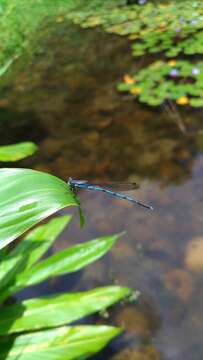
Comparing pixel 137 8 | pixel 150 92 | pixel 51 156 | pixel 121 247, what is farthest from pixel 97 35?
pixel 121 247

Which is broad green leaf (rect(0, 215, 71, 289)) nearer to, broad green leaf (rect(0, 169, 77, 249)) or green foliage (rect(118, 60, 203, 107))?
broad green leaf (rect(0, 169, 77, 249))

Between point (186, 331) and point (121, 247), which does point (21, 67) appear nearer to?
point (121, 247)

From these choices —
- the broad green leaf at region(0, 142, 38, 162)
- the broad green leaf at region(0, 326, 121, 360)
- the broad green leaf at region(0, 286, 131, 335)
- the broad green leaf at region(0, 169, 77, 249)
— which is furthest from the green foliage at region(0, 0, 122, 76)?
the broad green leaf at region(0, 169, 77, 249)

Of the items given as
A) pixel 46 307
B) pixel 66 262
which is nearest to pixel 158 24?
pixel 66 262

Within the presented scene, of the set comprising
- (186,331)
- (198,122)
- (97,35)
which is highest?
(97,35)

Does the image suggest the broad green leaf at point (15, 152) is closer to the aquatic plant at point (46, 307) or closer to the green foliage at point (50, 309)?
the aquatic plant at point (46, 307)

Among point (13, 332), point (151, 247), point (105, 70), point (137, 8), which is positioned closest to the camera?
point (13, 332)

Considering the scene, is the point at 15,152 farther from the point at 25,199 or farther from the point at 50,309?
the point at 25,199
